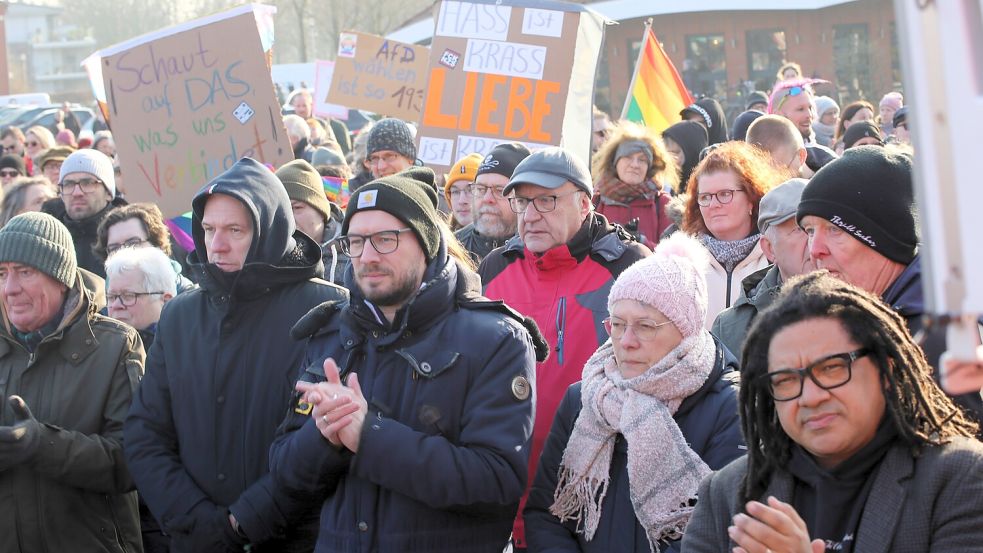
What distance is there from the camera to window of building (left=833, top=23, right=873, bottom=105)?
3122 cm

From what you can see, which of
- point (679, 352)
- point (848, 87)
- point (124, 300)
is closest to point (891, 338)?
point (679, 352)

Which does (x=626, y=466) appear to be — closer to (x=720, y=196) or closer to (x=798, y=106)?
(x=720, y=196)

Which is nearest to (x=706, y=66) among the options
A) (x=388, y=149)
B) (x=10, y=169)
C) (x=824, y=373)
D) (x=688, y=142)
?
(x=688, y=142)

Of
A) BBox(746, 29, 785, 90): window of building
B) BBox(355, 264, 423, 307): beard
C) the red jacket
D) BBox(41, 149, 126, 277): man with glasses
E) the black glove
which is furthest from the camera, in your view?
BBox(746, 29, 785, 90): window of building

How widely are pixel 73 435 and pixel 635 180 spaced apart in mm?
4362

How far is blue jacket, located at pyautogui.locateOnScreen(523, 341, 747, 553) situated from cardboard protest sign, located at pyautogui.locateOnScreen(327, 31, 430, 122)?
8.41 m

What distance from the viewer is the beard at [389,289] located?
3.96 meters

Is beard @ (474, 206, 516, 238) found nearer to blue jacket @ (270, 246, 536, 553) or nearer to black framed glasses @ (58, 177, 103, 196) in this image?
blue jacket @ (270, 246, 536, 553)

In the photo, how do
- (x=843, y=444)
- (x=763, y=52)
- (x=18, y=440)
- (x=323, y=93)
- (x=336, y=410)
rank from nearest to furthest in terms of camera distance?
(x=843, y=444) → (x=336, y=410) → (x=18, y=440) → (x=323, y=93) → (x=763, y=52)

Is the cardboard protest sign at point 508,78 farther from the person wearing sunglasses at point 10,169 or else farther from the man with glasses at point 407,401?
the person wearing sunglasses at point 10,169

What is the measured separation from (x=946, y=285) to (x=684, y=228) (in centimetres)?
407

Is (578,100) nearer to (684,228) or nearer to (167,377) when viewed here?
(684,228)

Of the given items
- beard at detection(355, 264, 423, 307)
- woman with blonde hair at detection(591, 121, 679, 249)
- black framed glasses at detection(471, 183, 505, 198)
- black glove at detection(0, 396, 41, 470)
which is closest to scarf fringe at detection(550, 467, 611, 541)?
beard at detection(355, 264, 423, 307)

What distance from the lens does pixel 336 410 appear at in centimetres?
366
